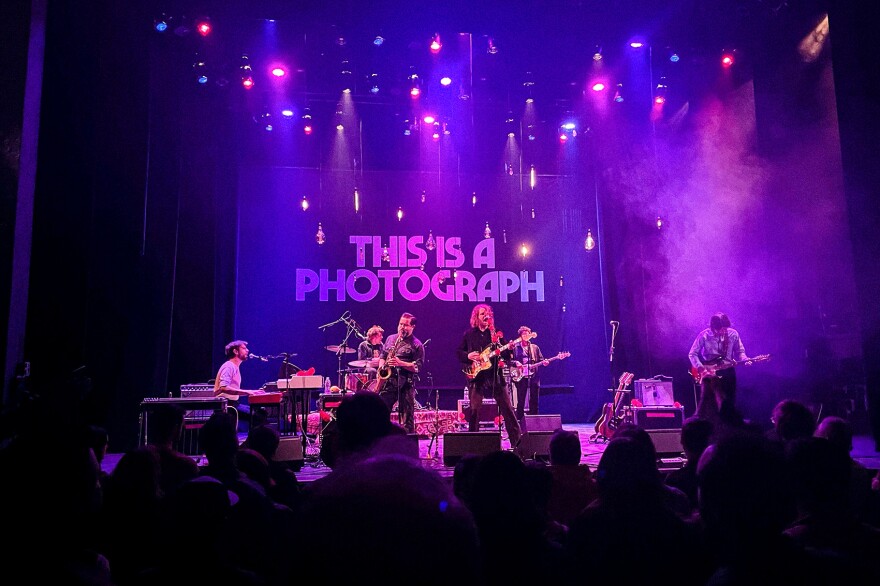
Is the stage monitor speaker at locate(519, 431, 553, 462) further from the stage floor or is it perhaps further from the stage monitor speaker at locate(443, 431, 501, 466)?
the stage floor

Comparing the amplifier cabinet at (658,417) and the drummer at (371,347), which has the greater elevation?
the drummer at (371,347)

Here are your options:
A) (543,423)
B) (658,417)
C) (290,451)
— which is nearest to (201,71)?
(290,451)

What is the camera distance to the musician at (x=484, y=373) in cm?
880

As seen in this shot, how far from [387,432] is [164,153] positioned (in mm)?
9609

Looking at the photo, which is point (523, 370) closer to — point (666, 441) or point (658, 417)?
point (658, 417)

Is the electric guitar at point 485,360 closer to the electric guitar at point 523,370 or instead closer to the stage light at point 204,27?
the electric guitar at point 523,370

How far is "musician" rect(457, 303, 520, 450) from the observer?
8.80 metres

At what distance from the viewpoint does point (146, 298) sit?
33.1 feet

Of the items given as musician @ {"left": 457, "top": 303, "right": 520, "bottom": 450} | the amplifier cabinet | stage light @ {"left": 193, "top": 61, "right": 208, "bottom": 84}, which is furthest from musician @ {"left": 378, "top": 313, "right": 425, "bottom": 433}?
stage light @ {"left": 193, "top": 61, "right": 208, "bottom": 84}

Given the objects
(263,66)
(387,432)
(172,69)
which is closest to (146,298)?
(172,69)

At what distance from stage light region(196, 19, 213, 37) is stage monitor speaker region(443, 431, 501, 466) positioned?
812 centimetres

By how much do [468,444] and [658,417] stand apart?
459 centimetres

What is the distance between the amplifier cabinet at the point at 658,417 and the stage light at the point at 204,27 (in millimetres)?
9408

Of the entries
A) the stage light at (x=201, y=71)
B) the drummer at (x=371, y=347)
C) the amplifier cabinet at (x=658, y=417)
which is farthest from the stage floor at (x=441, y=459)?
the stage light at (x=201, y=71)
